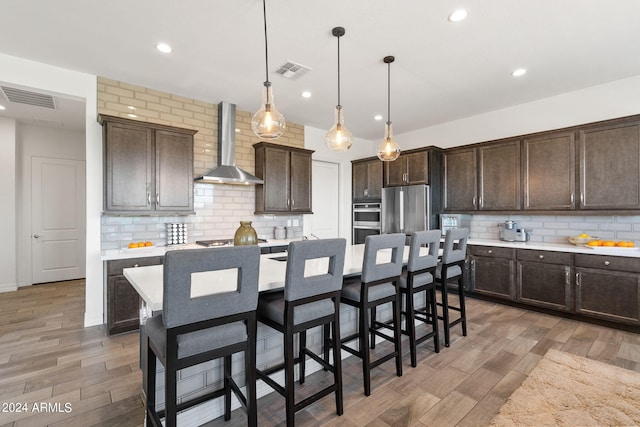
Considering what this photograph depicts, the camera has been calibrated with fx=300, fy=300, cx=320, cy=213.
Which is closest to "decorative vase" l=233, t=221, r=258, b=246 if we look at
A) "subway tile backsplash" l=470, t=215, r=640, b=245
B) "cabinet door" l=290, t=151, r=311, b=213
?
"cabinet door" l=290, t=151, r=311, b=213

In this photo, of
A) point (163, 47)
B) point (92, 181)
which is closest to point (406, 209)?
point (163, 47)

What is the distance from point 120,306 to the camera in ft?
10.4

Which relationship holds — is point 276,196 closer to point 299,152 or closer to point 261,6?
point 299,152

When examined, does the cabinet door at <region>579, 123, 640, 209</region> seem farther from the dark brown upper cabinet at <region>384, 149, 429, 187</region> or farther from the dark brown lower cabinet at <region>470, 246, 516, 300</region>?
the dark brown upper cabinet at <region>384, 149, 429, 187</region>

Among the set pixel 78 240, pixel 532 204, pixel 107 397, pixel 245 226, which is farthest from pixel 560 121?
pixel 78 240

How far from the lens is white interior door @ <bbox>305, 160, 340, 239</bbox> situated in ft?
19.1

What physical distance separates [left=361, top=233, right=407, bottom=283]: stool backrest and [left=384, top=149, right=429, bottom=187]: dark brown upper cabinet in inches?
116

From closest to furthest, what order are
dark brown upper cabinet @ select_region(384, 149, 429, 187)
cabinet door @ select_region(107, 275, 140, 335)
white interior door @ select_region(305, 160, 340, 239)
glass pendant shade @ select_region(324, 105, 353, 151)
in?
1. glass pendant shade @ select_region(324, 105, 353, 151)
2. cabinet door @ select_region(107, 275, 140, 335)
3. dark brown upper cabinet @ select_region(384, 149, 429, 187)
4. white interior door @ select_region(305, 160, 340, 239)

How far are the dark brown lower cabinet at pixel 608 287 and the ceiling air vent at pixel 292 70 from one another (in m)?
3.83

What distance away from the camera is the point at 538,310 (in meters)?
3.87

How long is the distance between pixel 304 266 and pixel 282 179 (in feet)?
10.3

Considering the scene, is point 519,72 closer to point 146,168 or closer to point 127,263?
point 146,168

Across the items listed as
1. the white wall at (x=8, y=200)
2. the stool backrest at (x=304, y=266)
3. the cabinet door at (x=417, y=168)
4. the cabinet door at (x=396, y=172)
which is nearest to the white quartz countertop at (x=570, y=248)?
the cabinet door at (x=417, y=168)

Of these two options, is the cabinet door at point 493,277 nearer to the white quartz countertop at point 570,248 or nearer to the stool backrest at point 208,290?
the white quartz countertop at point 570,248
